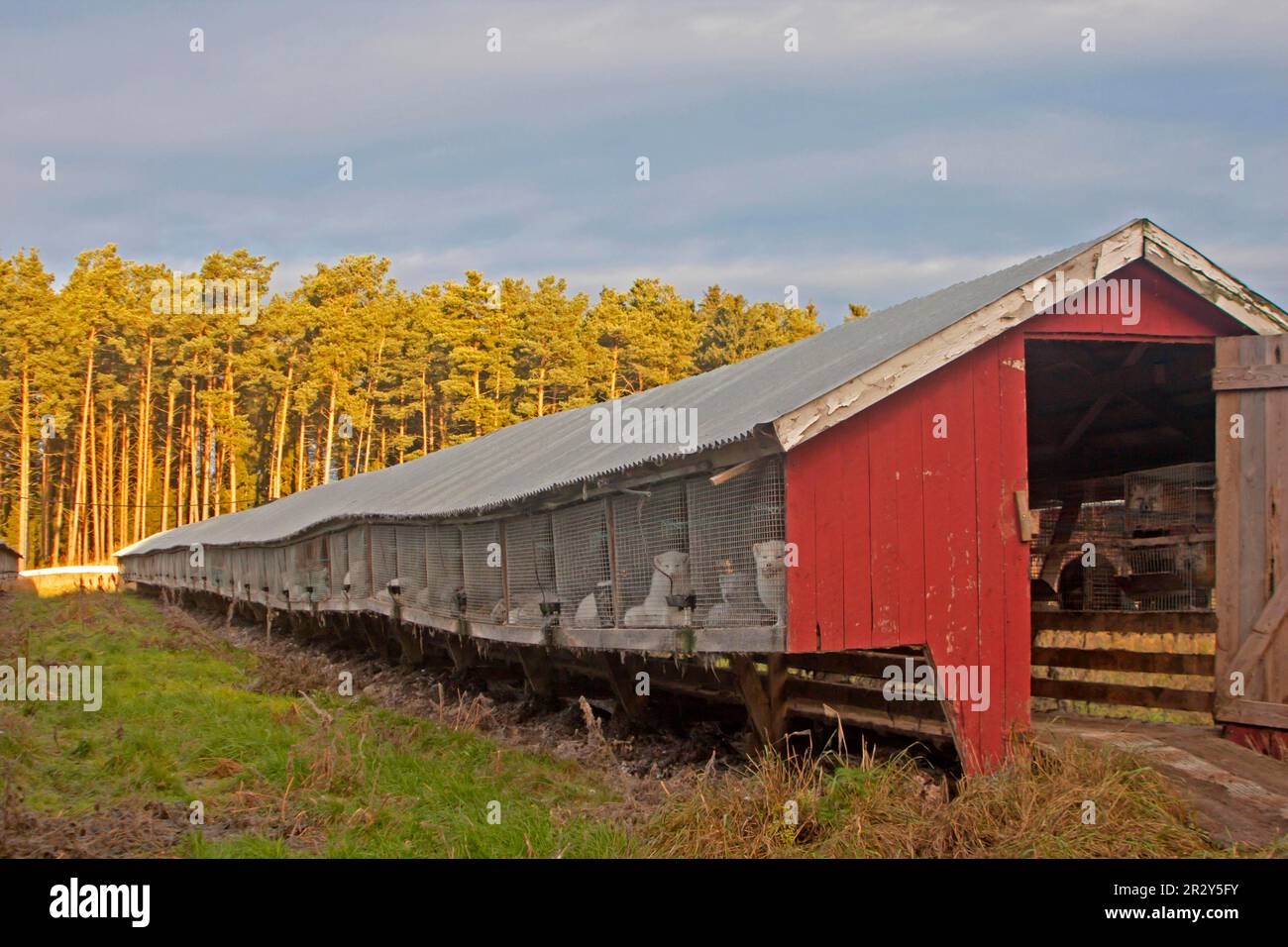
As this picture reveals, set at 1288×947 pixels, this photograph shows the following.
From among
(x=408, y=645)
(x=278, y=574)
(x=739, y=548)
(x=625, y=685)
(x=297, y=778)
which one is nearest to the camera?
(x=739, y=548)

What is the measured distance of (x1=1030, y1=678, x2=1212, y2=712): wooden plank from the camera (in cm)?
1060

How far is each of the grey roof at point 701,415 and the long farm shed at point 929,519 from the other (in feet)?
0.23

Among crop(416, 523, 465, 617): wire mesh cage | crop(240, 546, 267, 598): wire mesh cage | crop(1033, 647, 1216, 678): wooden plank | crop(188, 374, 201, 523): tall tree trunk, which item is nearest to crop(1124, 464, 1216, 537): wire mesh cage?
crop(1033, 647, 1216, 678): wooden plank

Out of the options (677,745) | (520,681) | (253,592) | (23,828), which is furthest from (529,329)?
(23,828)

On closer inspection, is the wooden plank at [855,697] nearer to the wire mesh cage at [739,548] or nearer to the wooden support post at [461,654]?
the wire mesh cage at [739,548]

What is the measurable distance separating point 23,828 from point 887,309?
9.37 metres

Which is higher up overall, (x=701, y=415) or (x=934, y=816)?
(x=701, y=415)

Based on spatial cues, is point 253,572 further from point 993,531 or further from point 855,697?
point 993,531

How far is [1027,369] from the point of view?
12.2 meters

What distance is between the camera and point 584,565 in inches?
416

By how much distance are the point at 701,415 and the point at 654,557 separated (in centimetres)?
200

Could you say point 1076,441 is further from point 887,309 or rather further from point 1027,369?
point 887,309

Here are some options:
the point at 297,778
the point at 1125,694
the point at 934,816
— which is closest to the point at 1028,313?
the point at 934,816

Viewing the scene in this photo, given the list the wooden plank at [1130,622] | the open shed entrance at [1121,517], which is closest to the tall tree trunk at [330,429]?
the open shed entrance at [1121,517]
